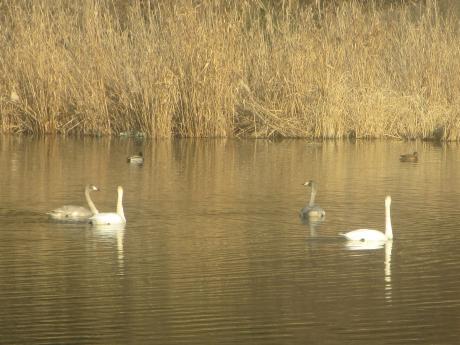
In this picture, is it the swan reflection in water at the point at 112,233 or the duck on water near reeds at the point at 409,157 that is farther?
the duck on water near reeds at the point at 409,157

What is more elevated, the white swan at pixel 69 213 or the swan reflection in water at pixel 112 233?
the white swan at pixel 69 213

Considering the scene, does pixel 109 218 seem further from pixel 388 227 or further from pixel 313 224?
pixel 388 227

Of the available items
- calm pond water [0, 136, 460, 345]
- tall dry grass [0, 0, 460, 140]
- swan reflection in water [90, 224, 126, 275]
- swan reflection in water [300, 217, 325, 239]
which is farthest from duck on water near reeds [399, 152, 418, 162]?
swan reflection in water [90, 224, 126, 275]

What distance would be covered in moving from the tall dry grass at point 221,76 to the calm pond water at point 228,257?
417 cm

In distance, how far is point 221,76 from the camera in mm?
25531

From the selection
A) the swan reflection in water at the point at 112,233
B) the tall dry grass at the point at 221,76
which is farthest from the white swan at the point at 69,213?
the tall dry grass at the point at 221,76

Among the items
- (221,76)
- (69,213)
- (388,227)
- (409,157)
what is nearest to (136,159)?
(221,76)

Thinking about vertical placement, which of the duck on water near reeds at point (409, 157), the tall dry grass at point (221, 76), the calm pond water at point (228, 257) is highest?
the tall dry grass at point (221, 76)

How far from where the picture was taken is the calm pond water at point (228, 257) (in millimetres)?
9273

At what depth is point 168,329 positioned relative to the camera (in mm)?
9133

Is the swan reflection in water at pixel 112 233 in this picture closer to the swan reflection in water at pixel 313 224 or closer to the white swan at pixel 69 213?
the white swan at pixel 69 213

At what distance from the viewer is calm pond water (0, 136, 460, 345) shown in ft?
30.4

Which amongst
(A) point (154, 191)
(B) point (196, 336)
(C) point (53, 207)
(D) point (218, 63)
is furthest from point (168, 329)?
(D) point (218, 63)

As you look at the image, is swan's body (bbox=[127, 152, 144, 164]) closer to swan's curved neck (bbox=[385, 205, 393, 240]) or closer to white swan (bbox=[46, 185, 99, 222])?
white swan (bbox=[46, 185, 99, 222])
